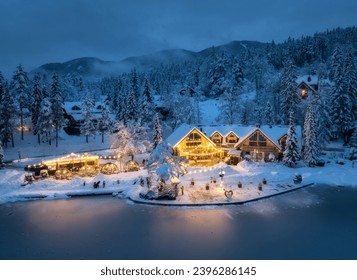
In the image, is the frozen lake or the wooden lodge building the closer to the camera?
the frozen lake

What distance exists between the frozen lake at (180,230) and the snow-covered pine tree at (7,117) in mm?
25793

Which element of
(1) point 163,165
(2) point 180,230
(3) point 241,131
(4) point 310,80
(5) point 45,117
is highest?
(4) point 310,80

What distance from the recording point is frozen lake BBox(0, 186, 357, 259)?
1836 cm

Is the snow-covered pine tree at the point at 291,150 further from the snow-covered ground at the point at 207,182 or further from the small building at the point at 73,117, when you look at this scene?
the small building at the point at 73,117

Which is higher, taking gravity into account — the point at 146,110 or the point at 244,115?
the point at 146,110

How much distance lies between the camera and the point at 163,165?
29.1 meters

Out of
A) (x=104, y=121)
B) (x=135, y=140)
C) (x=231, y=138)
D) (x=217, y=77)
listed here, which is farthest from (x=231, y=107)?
(x=217, y=77)

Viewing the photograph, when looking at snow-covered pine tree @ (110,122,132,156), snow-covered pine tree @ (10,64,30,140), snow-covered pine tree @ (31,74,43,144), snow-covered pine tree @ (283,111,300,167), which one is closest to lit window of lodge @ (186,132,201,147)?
snow-covered pine tree @ (110,122,132,156)

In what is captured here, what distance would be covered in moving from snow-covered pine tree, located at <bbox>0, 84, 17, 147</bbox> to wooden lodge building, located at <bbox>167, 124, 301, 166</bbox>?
28.9m

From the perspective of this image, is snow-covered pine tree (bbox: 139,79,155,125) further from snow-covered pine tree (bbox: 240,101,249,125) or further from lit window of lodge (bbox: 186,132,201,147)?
snow-covered pine tree (bbox: 240,101,249,125)

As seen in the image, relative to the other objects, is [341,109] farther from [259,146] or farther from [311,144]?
[259,146]

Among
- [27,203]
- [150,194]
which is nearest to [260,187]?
[150,194]

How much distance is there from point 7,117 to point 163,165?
35140mm

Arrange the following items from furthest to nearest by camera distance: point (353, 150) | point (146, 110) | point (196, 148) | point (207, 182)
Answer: point (146, 110)
point (196, 148)
point (353, 150)
point (207, 182)
